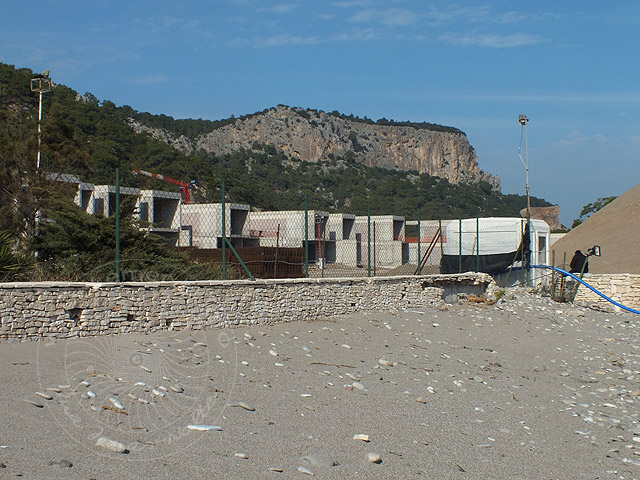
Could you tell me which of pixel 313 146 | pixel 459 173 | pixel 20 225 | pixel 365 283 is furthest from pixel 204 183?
pixel 459 173

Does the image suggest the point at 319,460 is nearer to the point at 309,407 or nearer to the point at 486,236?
the point at 309,407

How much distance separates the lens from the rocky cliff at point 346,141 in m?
142

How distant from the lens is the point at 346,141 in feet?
518

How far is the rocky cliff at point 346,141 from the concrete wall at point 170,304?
102817 millimetres

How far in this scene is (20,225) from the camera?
59.8ft

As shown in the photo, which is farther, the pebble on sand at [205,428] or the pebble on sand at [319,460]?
the pebble on sand at [205,428]

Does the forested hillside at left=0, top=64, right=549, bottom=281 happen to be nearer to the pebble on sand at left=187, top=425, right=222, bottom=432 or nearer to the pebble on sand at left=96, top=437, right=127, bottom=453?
the pebble on sand at left=187, top=425, right=222, bottom=432

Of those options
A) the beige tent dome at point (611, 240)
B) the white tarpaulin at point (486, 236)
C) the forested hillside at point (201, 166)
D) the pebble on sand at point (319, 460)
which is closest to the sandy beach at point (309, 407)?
the pebble on sand at point (319, 460)

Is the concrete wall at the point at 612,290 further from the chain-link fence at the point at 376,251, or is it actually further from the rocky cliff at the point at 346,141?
the rocky cliff at the point at 346,141

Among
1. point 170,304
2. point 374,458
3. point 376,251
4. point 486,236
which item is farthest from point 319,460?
point 486,236

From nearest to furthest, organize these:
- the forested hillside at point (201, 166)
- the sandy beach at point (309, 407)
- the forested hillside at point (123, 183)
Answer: the sandy beach at point (309, 407)
the forested hillside at point (123, 183)
the forested hillside at point (201, 166)

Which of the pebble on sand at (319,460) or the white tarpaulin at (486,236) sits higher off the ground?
the white tarpaulin at (486,236)

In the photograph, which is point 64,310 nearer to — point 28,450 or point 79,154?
point 28,450

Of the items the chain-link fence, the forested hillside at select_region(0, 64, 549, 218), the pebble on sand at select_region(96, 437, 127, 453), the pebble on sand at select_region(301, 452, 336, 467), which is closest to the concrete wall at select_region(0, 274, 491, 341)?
the chain-link fence
